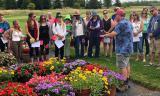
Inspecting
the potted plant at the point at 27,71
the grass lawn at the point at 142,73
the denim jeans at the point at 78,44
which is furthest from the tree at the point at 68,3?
the potted plant at the point at 27,71

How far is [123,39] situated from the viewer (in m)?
11.3

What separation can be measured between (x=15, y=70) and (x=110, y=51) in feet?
20.5

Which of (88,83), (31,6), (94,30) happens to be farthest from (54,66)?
(31,6)

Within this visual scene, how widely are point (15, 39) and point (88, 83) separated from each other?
7.01m

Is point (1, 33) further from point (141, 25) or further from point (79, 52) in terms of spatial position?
point (141, 25)

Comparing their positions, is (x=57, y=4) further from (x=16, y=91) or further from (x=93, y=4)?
(x=16, y=91)

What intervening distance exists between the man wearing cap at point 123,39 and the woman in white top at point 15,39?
216 inches

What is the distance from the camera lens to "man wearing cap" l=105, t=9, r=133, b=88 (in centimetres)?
1124

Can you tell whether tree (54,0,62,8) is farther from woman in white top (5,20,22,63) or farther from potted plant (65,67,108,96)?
potted plant (65,67,108,96)

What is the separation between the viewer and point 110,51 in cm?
1709

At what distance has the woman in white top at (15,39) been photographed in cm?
1592

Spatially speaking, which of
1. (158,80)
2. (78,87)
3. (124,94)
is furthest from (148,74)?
(78,87)

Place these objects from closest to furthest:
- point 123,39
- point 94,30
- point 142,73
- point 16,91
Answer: point 16,91 → point 123,39 → point 142,73 → point 94,30

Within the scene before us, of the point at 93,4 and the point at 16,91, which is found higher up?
the point at 16,91
